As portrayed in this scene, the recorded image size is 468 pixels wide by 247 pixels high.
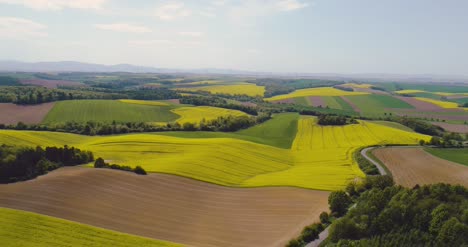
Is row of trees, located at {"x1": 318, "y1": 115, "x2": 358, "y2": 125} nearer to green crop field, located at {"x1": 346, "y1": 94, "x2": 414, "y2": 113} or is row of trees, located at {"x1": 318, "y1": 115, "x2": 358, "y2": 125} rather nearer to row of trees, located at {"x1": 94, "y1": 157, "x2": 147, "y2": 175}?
green crop field, located at {"x1": 346, "y1": 94, "x2": 414, "y2": 113}

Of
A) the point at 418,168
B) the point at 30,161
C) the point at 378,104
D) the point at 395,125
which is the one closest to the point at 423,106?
the point at 378,104

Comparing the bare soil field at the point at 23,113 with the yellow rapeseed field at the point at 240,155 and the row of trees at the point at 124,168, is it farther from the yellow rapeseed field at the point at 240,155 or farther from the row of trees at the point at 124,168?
the row of trees at the point at 124,168

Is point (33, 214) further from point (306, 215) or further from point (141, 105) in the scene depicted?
point (141, 105)

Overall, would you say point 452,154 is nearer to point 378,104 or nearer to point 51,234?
point 51,234

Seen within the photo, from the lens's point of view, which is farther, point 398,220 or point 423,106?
point 423,106

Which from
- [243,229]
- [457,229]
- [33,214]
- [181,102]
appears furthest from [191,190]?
[181,102]

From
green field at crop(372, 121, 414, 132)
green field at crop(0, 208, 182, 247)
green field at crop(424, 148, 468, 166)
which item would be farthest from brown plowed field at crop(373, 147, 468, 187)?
green field at crop(0, 208, 182, 247)

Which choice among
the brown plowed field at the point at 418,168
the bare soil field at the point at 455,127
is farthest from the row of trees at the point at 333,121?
the brown plowed field at the point at 418,168
